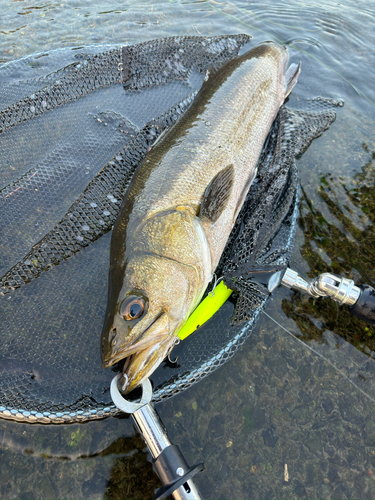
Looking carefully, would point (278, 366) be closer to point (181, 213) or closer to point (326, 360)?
point (326, 360)

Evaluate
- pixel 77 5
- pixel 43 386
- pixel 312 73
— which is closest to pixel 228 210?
pixel 43 386

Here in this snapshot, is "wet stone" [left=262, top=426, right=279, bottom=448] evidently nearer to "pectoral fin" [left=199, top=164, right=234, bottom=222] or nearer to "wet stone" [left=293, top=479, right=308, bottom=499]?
"wet stone" [left=293, top=479, right=308, bottom=499]

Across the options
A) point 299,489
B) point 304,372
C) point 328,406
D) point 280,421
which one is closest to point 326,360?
point 304,372

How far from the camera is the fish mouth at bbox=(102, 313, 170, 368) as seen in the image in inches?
79.4

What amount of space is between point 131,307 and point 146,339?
0.24m

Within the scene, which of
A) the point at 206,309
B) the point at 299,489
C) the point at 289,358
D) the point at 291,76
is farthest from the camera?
the point at 291,76

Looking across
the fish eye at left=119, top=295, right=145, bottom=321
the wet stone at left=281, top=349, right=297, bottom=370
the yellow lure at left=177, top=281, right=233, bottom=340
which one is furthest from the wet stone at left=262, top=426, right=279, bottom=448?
the fish eye at left=119, top=295, right=145, bottom=321

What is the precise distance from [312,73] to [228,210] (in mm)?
3754

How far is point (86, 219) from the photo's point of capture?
2.77 meters

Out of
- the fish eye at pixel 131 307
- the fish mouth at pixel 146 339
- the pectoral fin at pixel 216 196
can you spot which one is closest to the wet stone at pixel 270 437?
the fish mouth at pixel 146 339

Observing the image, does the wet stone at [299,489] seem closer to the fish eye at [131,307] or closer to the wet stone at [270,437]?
the wet stone at [270,437]

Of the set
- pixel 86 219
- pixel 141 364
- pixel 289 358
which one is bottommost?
pixel 289 358

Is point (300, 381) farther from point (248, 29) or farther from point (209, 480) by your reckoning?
point (248, 29)

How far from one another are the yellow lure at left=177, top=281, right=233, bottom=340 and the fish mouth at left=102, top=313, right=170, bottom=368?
25cm
